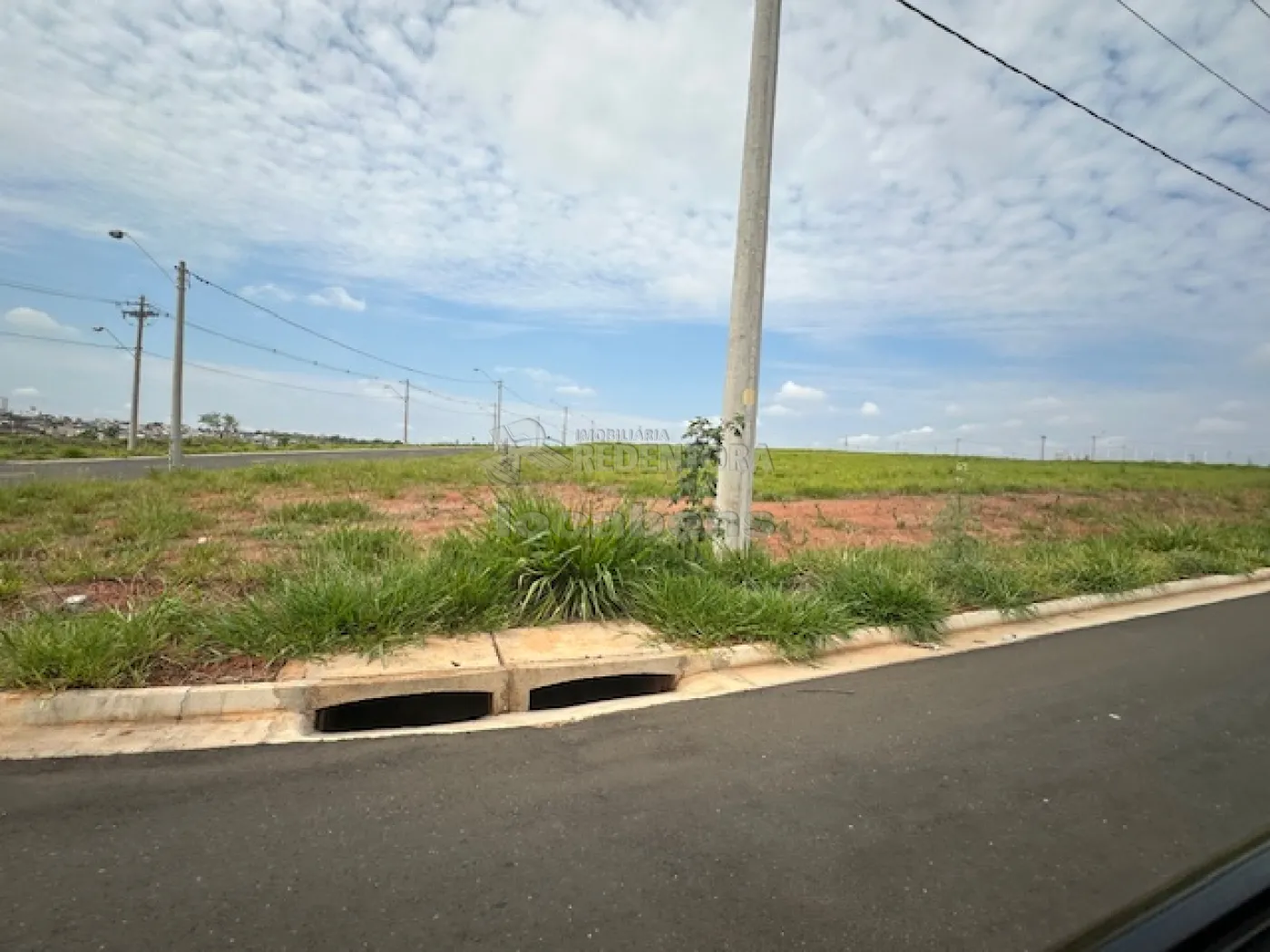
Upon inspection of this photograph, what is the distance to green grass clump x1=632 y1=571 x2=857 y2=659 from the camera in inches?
188

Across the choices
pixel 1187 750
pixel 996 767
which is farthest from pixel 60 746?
pixel 1187 750

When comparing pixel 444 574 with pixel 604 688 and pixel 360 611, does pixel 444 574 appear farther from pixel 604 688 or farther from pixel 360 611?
pixel 604 688

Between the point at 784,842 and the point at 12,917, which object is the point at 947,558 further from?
the point at 12,917

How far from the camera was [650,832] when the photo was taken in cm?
256

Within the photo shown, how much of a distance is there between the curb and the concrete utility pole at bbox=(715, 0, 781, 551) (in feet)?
5.76

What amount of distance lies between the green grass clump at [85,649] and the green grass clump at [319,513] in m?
5.28

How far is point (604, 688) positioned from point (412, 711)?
1208mm

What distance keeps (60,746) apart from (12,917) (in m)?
1.35

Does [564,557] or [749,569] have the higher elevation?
[564,557]

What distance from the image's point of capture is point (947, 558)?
23.3 feet

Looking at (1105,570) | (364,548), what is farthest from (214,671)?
(1105,570)

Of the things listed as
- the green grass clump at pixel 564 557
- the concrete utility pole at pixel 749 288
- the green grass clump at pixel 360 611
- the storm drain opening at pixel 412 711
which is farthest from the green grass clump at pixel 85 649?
the concrete utility pole at pixel 749 288

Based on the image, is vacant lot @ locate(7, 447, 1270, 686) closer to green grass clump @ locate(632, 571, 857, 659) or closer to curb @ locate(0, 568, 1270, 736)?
green grass clump @ locate(632, 571, 857, 659)

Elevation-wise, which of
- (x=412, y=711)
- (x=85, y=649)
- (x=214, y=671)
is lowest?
(x=412, y=711)
